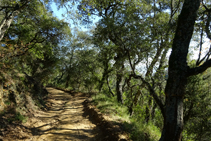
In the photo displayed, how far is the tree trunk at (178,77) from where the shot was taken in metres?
3.48

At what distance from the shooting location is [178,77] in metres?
3.64

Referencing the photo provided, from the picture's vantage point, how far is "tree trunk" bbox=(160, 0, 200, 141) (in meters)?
3.48

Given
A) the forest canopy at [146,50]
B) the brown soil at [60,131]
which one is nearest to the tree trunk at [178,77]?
the forest canopy at [146,50]

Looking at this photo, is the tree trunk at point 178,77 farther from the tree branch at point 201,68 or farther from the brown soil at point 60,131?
the brown soil at point 60,131

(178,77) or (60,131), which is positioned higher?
(178,77)

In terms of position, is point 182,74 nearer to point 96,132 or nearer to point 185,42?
point 185,42

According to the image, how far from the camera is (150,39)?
7.47 m

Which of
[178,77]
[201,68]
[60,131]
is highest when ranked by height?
[201,68]

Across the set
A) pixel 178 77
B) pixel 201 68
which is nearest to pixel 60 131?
pixel 178 77

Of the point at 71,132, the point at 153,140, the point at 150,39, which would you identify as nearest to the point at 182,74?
the point at 153,140

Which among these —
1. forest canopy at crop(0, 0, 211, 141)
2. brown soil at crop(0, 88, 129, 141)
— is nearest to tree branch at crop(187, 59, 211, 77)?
forest canopy at crop(0, 0, 211, 141)

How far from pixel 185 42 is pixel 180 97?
5.11 feet

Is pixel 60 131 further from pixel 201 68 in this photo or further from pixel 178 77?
pixel 201 68

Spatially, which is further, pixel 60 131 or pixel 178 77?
pixel 60 131
